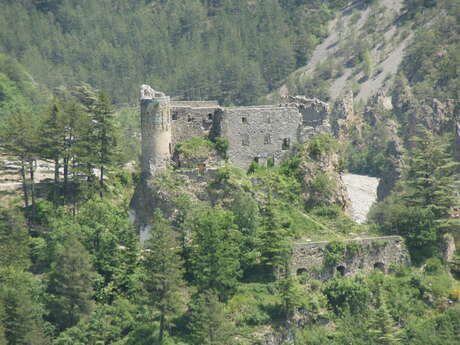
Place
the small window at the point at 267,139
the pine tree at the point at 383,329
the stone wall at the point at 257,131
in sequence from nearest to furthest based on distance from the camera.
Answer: the pine tree at the point at 383,329, the stone wall at the point at 257,131, the small window at the point at 267,139

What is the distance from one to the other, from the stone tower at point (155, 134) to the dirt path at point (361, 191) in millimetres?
35485

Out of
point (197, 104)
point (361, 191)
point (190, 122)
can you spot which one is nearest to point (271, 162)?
point (190, 122)

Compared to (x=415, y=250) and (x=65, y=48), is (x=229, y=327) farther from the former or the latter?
(x=65, y=48)

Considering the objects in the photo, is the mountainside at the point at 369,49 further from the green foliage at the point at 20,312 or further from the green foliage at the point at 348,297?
the green foliage at the point at 20,312

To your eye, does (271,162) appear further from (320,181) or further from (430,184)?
(430,184)

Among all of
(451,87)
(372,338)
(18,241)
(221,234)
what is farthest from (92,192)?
(451,87)

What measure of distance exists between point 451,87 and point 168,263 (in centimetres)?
8689

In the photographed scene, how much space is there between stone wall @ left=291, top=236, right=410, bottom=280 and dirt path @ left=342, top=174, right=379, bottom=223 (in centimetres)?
3054

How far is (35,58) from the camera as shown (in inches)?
5684

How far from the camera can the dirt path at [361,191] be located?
101 m

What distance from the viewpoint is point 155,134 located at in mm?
61781

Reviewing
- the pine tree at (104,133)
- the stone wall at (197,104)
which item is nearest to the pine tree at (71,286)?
the pine tree at (104,133)

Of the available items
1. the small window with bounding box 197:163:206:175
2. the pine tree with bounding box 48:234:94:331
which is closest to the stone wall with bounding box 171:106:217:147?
the small window with bounding box 197:163:206:175

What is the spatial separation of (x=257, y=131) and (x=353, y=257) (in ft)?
39.2
